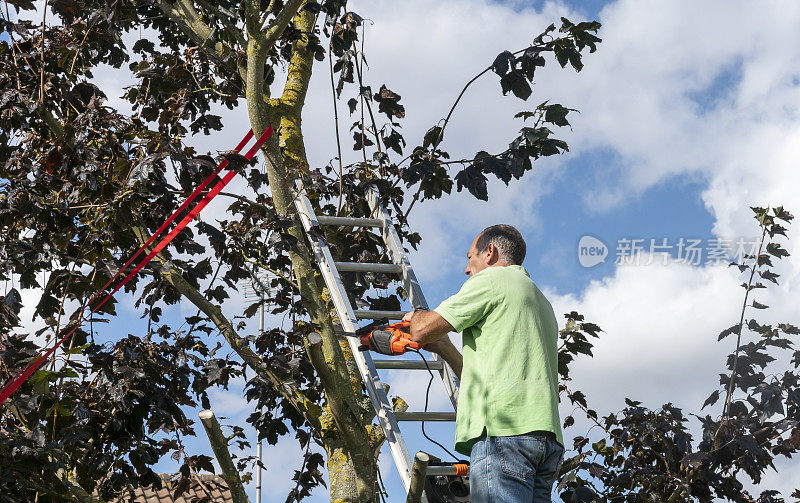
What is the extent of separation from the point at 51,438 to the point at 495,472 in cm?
236

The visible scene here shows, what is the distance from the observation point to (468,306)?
11.1 ft

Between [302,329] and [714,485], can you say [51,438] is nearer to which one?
[302,329]

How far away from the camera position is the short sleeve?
11.1 feet

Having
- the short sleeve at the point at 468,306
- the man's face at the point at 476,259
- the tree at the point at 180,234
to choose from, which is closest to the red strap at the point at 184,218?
the tree at the point at 180,234

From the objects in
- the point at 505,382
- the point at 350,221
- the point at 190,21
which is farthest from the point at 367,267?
the point at 190,21

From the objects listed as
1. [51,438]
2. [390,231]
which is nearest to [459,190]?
[390,231]

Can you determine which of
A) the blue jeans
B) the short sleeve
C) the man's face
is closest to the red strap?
the man's face

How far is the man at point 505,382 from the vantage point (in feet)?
10.6

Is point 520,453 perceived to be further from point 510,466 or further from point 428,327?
point 428,327

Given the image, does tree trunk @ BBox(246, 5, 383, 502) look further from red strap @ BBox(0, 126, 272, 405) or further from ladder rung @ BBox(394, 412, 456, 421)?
ladder rung @ BBox(394, 412, 456, 421)

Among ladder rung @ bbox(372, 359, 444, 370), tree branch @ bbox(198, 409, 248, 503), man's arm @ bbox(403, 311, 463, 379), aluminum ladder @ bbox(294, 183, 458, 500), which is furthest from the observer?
ladder rung @ bbox(372, 359, 444, 370)

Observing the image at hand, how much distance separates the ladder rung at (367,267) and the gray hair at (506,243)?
1.32m

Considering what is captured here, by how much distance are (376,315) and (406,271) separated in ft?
1.36

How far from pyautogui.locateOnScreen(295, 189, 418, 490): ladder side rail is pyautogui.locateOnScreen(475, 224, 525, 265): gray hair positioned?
0.97 metres
